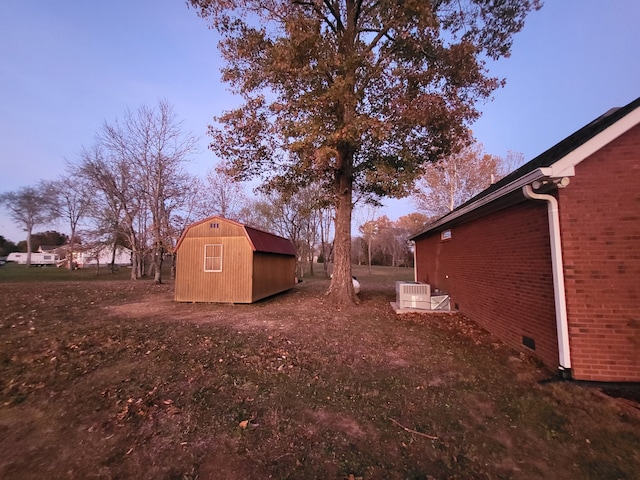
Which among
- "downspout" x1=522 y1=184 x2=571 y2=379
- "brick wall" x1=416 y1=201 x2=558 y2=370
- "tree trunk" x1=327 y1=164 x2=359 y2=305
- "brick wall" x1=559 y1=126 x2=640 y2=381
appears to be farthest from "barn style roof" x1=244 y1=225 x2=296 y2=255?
"brick wall" x1=559 y1=126 x2=640 y2=381

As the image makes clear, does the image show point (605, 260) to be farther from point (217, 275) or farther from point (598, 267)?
point (217, 275)

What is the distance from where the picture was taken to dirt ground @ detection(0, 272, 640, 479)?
106 inches

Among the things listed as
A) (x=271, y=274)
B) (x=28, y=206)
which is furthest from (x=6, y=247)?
(x=271, y=274)

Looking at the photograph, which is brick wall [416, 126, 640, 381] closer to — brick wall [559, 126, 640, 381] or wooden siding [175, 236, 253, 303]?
brick wall [559, 126, 640, 381]

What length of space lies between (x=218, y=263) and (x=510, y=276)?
1023 cm

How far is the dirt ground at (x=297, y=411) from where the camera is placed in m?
2.69

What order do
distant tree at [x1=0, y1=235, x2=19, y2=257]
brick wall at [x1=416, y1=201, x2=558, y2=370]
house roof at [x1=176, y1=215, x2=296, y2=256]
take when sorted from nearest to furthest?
brick wall at [x1=416, y1=201, x2=558, y2=370]
house roof at [x1=176, y1=215, x2=296, y2=256]
distant tree at [x1=0, y1=235, x2=19, y2=257]

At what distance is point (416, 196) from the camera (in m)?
29.6

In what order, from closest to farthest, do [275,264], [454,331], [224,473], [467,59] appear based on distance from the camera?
[224,473], [454,331], [467,59], [275,264]

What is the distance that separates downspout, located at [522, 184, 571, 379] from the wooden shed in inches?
387

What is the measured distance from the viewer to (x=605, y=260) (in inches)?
171

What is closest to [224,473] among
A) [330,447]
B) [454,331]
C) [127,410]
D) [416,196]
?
[330,447]

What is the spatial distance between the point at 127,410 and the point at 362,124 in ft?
26.6

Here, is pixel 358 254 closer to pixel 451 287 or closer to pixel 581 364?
pixel 451 287
